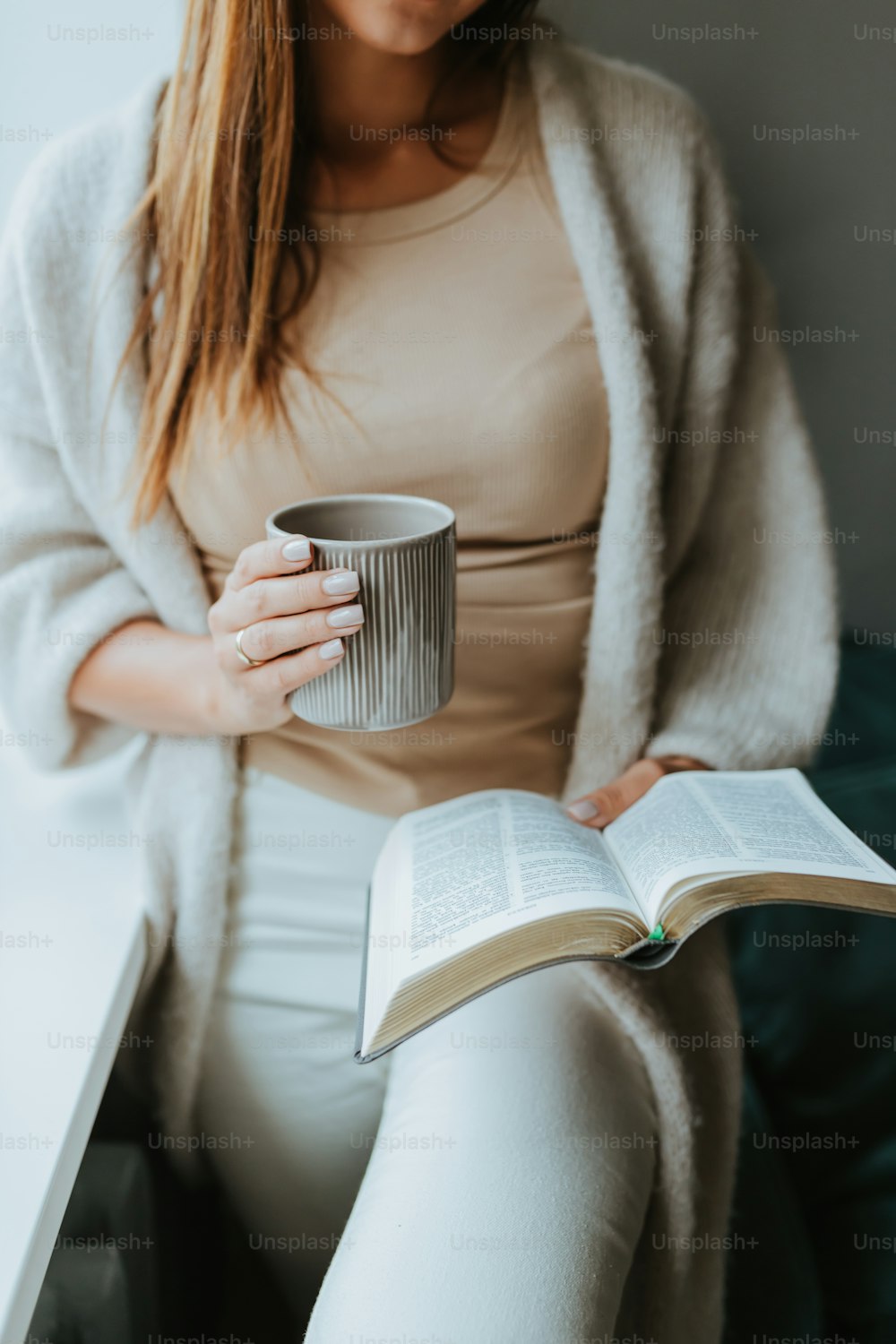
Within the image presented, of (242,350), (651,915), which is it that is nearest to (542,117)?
(242,350)

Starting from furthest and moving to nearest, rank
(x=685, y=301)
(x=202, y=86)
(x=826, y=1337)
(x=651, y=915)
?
1. (x=826, y=1337)
2. (x=685, y=301)
3. (x=202, y=86)
4. (x=651, y=915)

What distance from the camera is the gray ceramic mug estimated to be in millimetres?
526

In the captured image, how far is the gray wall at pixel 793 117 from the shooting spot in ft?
2.57

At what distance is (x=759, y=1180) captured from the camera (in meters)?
0.96

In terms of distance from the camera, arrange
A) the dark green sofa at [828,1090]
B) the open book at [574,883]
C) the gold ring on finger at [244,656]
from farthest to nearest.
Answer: the dark green sofa at [828,1090]
the gold ring on finger at [244,656]
the open book at [574,883]

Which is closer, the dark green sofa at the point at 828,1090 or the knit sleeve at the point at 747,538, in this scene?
the knit sleeve at the point at 747,538

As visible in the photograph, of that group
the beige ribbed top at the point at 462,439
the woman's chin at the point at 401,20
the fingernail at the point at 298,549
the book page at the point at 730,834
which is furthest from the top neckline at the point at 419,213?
the book page at the point at 730,834

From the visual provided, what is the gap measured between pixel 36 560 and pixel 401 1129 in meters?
0.46

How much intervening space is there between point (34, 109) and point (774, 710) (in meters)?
0.75

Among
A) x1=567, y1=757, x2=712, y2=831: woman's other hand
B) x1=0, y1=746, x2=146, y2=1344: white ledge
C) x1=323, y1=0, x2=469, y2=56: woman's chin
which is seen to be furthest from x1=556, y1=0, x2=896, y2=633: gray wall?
x1=0, y1=746, x2=146, y2=1344: white ledge

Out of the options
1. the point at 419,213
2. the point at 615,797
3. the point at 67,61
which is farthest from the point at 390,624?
the point at 67,61

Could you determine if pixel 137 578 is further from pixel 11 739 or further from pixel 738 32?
pixel 738 32

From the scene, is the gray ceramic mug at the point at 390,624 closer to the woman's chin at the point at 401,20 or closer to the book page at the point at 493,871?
the book page at the point at 493,871

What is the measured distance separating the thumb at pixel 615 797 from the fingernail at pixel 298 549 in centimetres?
28
